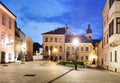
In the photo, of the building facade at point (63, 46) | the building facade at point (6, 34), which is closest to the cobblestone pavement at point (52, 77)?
the building facade at point (6, 34)

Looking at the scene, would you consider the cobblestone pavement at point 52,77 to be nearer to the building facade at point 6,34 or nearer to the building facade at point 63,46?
the building facade at point 6,34

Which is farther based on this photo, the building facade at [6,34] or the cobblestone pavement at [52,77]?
the building facade at [6,34]

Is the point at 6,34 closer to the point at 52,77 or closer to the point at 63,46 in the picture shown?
the point at 52,77

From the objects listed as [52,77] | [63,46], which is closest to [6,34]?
[52,77]

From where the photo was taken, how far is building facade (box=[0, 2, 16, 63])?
161 ft

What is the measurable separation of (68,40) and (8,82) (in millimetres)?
96311

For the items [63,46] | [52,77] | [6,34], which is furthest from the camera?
[63,46]

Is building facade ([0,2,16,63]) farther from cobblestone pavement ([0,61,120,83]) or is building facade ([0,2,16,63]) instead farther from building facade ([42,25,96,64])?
building facade ([42,25,96,64])

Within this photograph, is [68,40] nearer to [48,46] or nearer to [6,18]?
[48,46]

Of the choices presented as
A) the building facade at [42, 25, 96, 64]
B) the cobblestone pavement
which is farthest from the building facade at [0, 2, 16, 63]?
the building facade at [42, 25, 96, 64]

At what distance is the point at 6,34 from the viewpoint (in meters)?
52.7

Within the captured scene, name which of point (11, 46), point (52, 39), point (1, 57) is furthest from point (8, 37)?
point (52, 39)

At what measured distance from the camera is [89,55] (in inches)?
4392

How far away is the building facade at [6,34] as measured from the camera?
49.1 m
